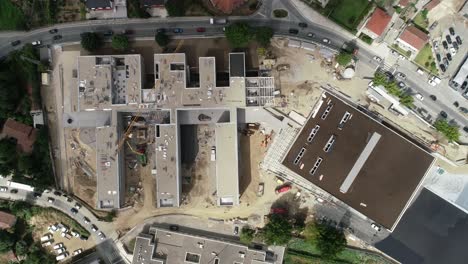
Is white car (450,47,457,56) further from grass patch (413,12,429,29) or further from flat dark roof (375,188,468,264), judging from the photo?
flat dark roof (375,188,468,264)

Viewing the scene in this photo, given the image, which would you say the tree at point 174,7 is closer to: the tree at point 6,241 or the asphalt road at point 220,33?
the asphalt road at point 220,33

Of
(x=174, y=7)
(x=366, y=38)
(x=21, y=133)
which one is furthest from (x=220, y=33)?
(x=21, y=133)

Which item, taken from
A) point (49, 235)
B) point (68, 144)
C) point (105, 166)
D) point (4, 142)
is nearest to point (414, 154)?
point (105, 166)

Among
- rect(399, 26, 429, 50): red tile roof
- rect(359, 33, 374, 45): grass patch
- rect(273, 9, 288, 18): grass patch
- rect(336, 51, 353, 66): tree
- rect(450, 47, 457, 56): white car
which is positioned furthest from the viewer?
rect(273, 9, 288, 18): grass patch

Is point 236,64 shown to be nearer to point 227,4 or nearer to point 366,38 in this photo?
point 227,4

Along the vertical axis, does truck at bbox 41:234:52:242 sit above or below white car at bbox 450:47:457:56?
below

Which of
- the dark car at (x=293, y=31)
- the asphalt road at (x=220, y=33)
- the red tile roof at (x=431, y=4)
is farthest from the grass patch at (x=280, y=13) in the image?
the red tile roof at (x=431, y=4)

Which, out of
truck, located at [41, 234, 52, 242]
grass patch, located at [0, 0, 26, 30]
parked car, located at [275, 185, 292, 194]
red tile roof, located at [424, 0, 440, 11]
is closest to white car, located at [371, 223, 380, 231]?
parked car, located at [275, 185, 292, 194]
